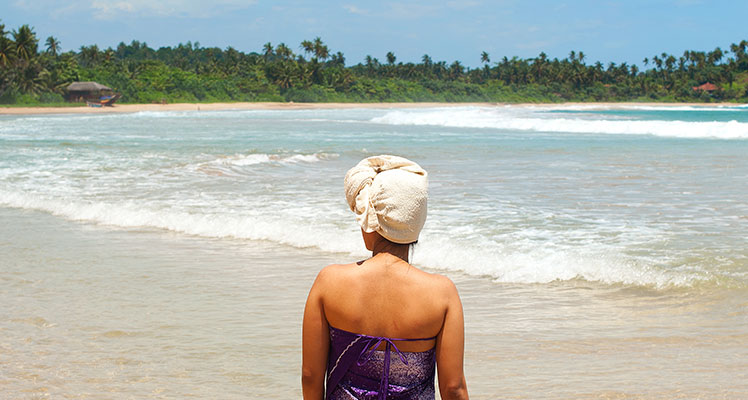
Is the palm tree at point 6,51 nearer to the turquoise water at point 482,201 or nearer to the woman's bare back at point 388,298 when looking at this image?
the turquoise water at point 482,201

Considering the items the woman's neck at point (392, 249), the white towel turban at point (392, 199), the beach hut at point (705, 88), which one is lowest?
the woman's neck at point (392, 249)

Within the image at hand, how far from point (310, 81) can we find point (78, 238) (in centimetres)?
10280

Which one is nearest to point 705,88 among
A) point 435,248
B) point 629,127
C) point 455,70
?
point 455,70

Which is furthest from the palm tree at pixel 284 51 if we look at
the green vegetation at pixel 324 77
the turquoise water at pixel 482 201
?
the turquoise water at pixel 482 201

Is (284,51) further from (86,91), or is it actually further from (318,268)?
(318,268)

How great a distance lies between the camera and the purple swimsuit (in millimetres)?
1820

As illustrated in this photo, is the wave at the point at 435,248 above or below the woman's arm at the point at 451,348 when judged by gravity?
below

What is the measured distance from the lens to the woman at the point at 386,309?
1769 mm

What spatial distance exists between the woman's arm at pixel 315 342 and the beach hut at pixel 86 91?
3070 inches

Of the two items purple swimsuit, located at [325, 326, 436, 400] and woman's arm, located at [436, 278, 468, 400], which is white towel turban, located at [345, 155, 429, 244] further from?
purple swimsuit, located at [325, 326, 436, 400]

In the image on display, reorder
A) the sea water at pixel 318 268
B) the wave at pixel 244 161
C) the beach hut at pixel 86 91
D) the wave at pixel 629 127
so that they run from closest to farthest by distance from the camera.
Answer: the sea water at pixel 318 268
the wave at pixel 244 161
the wave at pixel 629 127
the beach hut at pixel 86 91

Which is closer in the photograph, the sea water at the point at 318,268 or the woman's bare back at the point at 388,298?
the woman's bare back at the point at 388,298

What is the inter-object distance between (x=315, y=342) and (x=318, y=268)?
16.0 ft

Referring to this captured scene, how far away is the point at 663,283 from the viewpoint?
5.77 meters
